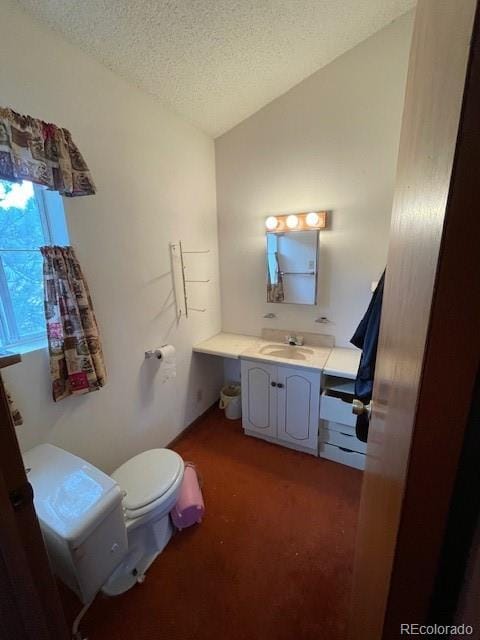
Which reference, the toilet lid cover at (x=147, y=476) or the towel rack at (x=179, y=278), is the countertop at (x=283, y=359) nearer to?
the towel rack at (x=179, y=278)

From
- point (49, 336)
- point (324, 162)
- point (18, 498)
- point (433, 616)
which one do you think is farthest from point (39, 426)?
point (324, 162)

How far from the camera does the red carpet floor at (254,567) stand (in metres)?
1.11

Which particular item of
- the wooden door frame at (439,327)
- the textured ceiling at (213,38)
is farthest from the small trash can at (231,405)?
the textured ceiling at (213,38)

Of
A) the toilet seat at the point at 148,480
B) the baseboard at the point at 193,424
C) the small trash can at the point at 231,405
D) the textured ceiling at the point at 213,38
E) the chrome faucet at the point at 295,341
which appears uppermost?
the textured ceiling at the point at 213,38

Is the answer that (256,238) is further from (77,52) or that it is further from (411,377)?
(411,377)

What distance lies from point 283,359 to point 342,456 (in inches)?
32.6

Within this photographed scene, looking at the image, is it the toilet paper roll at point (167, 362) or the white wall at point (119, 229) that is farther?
the toilet paper roll at point (167, 362)

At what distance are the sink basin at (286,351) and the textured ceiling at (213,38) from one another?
186 cm

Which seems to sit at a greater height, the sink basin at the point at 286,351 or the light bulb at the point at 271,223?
the light bulb at the point at 271,223

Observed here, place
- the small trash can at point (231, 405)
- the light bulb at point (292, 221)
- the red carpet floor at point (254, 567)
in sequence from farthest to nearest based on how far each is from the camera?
the small trash can at point (231, 405) < the light bulb at point (292, 221) < the red carpet floor at point (254, 567)

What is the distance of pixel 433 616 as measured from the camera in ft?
1.12

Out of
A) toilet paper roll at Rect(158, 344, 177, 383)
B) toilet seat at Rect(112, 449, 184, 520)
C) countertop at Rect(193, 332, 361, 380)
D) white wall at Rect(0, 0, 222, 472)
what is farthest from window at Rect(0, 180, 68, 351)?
countertop at Rect(193, 332, 361, 380)

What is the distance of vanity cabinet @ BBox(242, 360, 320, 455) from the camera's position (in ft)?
6.19

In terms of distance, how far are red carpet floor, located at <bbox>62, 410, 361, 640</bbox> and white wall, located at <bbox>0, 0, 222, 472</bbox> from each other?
2.13 ft
